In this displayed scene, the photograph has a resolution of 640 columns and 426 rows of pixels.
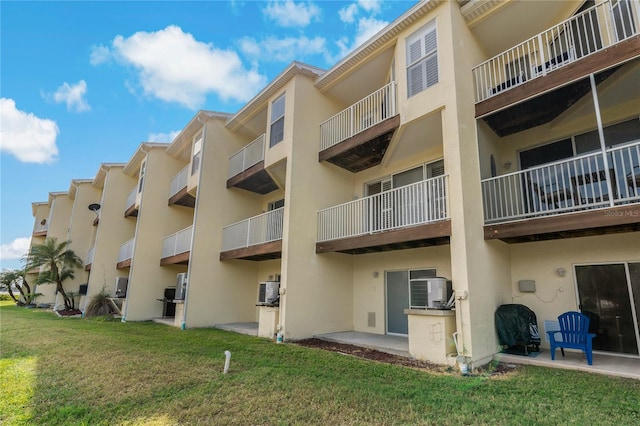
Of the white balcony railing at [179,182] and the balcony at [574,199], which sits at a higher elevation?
the white balcony railing at [179,182]

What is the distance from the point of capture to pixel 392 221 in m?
9.11

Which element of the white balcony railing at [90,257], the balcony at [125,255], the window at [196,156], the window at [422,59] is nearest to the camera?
the window at [422,59]

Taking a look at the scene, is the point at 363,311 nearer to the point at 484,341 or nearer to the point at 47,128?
the point at 484,341

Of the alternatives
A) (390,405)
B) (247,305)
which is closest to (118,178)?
(247,305)

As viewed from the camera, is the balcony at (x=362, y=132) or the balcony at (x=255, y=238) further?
the balcony at (x=255, y=238)

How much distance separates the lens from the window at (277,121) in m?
11.4

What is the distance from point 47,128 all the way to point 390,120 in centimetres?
3537

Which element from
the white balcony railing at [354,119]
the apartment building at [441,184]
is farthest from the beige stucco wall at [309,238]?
the white balcony railing at [354,119]

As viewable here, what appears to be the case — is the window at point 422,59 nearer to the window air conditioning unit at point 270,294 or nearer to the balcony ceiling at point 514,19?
the balcony ceiling at point 514,19

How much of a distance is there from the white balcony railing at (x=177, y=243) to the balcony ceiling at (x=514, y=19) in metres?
12.0

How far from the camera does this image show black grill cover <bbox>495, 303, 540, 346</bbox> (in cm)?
712

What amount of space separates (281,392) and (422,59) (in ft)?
27.2

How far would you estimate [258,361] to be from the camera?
669cm

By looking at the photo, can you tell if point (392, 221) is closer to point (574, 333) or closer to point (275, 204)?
point (574, 333)
